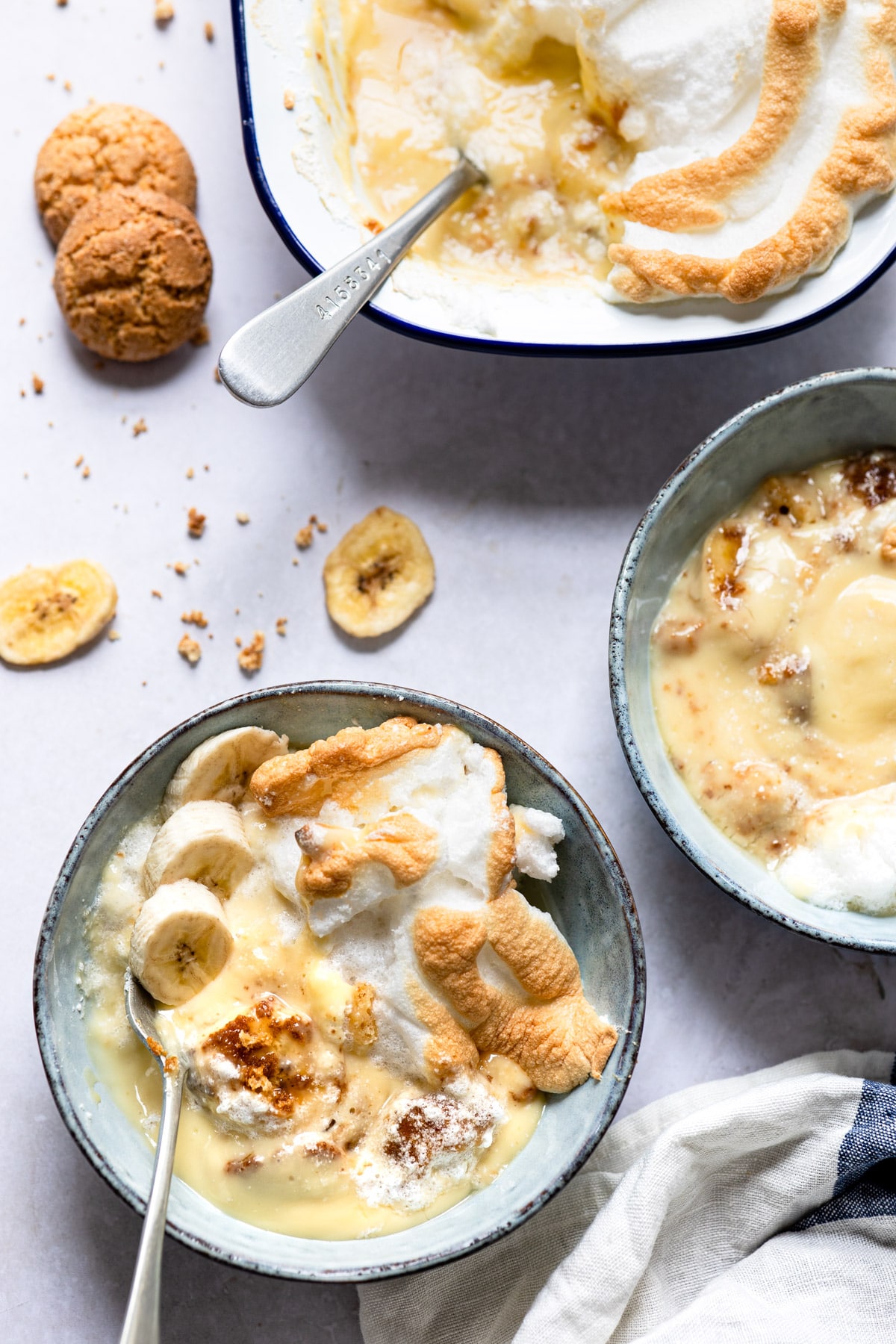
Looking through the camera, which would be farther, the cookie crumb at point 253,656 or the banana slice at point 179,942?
the cookie crumb at point 253,656

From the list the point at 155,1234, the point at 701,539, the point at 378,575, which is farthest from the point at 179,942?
the point at 701,539

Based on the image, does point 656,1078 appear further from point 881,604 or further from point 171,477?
point 171,477

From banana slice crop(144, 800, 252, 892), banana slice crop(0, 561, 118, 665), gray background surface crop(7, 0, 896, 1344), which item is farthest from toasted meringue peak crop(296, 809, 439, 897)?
banana slice crop(0, 561, 118, 665)

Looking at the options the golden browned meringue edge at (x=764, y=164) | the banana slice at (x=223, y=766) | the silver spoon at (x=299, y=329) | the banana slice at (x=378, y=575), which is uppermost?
the golden browned meringue edge at (x=764, y=164)

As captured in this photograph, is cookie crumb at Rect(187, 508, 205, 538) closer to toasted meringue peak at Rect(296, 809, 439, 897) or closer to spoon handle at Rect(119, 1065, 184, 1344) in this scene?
toasted meringue peak at Rect(296, 809, 439, 897)

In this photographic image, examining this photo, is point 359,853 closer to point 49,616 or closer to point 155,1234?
point 155,1234

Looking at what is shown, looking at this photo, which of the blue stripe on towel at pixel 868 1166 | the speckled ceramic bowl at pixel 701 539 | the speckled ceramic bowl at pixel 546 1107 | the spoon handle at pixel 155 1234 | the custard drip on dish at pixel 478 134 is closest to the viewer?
the spoon handle at pixel 155 1234

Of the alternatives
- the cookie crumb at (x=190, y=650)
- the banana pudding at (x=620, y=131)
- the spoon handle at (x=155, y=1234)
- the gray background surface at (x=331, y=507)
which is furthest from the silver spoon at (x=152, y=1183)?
the banana pudding at (x=620, y=131)

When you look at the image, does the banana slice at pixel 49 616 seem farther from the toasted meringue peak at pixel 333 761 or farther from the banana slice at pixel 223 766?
the toasted meringue peak at pixel 333 761
